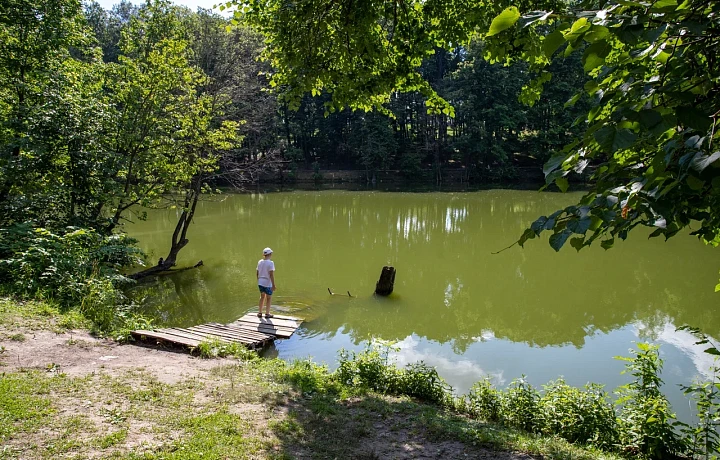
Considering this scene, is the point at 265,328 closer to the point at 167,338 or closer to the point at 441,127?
the point at 167,338

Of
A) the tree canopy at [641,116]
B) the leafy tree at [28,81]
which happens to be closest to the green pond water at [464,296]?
the leafy tree at [28,81]

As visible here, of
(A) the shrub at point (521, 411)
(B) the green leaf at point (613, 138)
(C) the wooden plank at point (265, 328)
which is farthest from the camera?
(C) the wooden plank at point (265, 328)

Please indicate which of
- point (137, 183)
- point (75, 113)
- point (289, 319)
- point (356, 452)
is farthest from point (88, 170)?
point (356, 452)

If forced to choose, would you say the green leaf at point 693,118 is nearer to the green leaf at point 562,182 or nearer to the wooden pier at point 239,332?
the green leaf at point 562,182

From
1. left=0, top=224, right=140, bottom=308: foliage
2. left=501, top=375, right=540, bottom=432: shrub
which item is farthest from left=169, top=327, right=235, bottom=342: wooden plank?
left=501, top=375, right=540, bottom=432: shrub

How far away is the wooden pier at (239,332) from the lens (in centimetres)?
688

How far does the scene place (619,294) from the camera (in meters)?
11.4

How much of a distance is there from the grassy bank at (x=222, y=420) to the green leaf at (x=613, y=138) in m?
3.17

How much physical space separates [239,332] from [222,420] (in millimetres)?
4108

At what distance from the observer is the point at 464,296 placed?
37.7 feet

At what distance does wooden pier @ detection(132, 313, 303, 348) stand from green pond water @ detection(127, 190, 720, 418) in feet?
0.84

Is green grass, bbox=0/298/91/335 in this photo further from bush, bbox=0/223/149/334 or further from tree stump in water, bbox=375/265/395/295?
tree stump in water, bbox=375/265/395/295

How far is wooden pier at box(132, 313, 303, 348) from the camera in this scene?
6884 millimetres

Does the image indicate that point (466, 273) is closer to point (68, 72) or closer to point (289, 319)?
point (289, 319)
